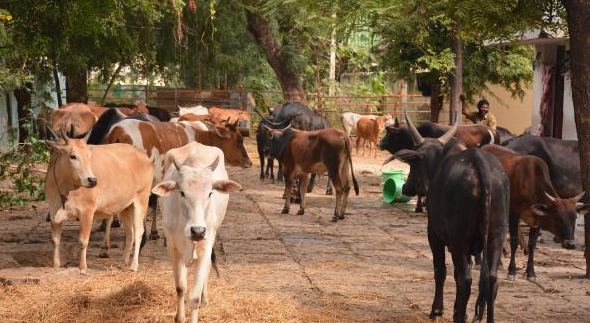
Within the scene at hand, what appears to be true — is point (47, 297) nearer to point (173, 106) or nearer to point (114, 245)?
point (114, 245)

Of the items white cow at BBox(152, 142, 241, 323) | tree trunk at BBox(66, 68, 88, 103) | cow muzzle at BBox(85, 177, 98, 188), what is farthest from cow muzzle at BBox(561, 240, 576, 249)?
tree trunk at BBox(66, 68, 88, 103)

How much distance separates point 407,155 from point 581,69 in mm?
2008

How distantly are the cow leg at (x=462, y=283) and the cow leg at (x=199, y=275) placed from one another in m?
1.96

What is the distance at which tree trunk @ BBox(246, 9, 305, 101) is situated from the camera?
28.0m

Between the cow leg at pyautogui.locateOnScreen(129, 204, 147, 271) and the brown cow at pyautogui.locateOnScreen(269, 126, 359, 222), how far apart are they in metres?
4.68

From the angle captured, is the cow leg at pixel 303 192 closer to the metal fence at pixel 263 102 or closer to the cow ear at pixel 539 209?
the cow ear at pixel 539 209

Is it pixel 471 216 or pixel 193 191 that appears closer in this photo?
pixel 193 191

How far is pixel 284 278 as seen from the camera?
384 inches

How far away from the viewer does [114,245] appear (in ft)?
38.4

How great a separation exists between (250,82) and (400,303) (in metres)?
33.6

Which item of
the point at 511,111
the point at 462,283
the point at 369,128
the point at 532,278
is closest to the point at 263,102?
the point at 369,128

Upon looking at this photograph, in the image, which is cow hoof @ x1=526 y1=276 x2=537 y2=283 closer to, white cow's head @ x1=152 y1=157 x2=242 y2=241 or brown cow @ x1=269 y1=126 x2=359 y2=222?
white cow's head @ x1=152 y1=157 x2=242 y2=241

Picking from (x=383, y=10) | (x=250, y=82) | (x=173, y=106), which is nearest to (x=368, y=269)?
(x=383, y=10)

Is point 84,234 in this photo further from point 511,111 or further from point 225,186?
point 511,111
